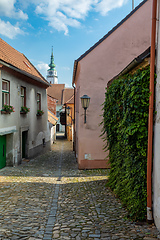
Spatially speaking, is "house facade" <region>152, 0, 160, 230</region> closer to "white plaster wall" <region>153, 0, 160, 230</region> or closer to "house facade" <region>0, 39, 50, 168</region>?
"white plaster wall" <region>153, 0, 160, 230</region>

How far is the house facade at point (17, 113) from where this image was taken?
447 inches

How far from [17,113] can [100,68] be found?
5.05 meters

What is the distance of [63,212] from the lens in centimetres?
568

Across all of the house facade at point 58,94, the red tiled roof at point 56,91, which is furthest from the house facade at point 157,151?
the red tiled roof at point 56,91

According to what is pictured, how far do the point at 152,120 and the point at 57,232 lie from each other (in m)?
2.82

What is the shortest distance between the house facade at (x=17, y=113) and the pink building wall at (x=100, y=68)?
350 centimetres

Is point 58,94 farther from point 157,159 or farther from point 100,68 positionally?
point 157,159

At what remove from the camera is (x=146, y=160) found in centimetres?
479

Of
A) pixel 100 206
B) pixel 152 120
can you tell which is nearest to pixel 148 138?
pixel 152 120

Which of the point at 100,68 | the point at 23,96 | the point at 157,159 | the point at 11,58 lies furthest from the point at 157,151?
the point at 11,58

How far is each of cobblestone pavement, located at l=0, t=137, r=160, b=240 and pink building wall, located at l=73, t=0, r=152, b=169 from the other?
8.60 feet

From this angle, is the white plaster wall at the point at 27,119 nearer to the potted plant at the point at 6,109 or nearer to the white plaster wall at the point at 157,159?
the potted plant at the point at 6,109

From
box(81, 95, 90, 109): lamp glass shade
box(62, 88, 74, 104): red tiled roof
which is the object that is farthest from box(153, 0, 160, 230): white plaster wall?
box(62, 88, 74, 104): red tiled roof

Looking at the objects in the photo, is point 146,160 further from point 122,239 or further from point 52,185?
point 52,185
